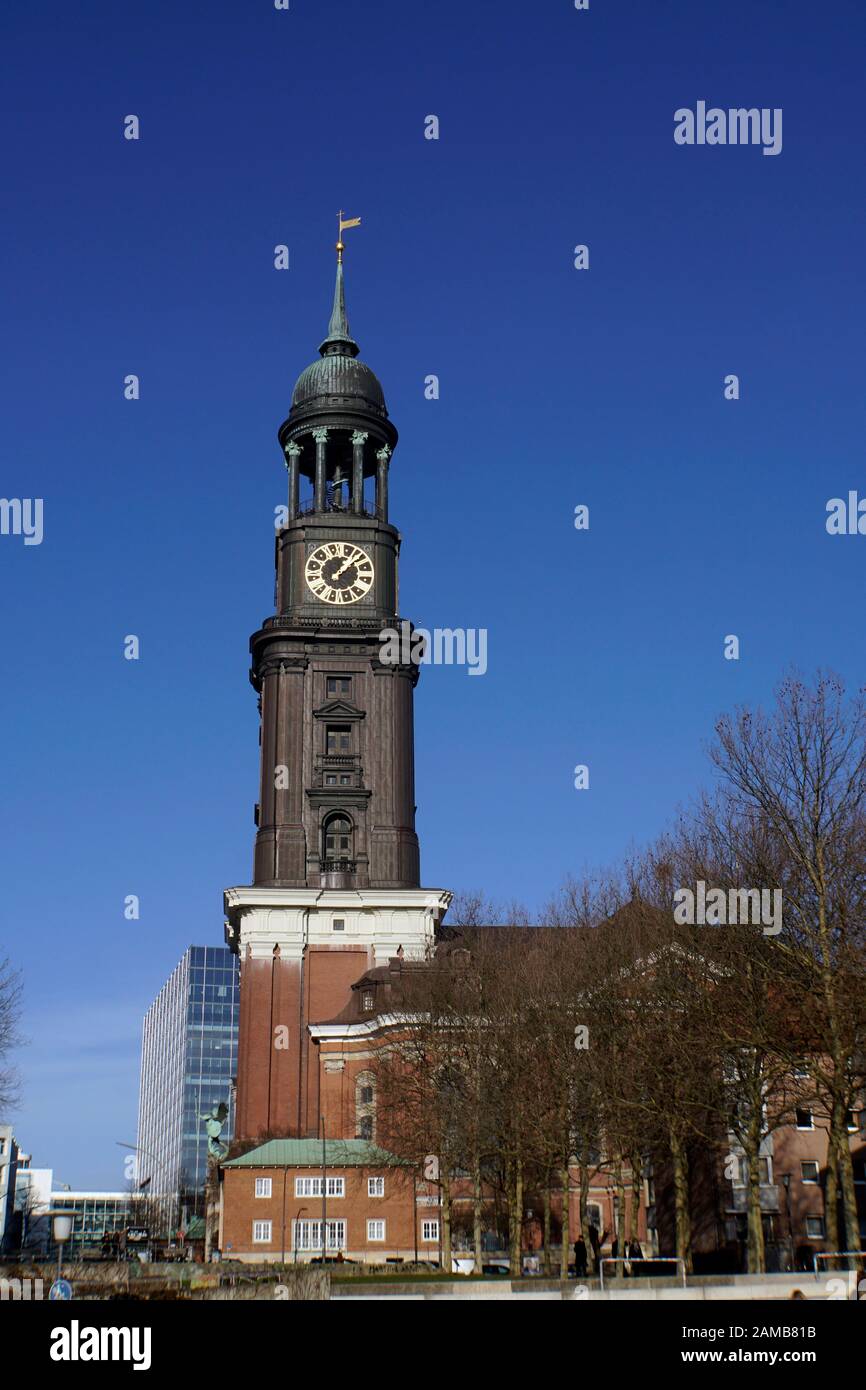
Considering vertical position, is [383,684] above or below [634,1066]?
above

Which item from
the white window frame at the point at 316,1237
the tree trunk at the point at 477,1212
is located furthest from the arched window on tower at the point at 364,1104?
the tree trunk at the point at 477,1212

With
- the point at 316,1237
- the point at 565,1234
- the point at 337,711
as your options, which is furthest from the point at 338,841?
the point at 565,1234

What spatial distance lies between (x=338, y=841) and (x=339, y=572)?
785 inches

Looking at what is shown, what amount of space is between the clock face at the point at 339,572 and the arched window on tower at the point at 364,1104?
1354 inches

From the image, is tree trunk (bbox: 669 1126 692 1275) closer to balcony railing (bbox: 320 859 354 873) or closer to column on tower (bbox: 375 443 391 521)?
balcony railing (bbox: 320 859 354 873)

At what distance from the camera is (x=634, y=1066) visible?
59406 millimetres

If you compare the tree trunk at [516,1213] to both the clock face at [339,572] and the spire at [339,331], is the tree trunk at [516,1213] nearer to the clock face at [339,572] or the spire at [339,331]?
the clock face at [339,572]

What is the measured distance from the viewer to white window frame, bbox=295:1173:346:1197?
294 feet

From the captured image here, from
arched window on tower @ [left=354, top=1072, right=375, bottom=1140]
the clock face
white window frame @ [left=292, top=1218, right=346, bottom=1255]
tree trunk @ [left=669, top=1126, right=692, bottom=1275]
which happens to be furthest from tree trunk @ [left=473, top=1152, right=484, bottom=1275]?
the clock face

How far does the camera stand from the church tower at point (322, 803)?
102 metres
